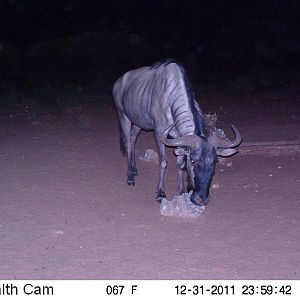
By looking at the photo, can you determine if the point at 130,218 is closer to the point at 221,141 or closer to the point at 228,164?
the point at 221,141

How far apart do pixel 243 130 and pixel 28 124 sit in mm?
5323

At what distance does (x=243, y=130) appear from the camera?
11188 millimetres

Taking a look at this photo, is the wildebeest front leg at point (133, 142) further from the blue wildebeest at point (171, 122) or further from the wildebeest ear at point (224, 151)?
the wildebeest ear at point (224, 151)

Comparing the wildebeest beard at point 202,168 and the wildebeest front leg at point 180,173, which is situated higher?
the wildebeest front leg at point 180,173

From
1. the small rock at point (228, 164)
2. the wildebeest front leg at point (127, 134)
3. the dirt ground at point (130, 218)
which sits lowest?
the dirt ground at point (130, 218)

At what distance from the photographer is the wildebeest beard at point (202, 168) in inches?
253

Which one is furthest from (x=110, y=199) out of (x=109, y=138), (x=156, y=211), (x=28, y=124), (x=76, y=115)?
(x=76, y=115)

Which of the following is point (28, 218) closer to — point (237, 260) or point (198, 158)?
point (198, 158)

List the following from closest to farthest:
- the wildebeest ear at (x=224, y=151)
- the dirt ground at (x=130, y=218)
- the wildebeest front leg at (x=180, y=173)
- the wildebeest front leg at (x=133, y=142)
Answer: the dirt ground at (x=130, y=218)
the wildebeest ear at (x=224, y=151)
the wildebeest front leg at (x=180, y=173)
the wildebeest front leg at (x=133, y=142)

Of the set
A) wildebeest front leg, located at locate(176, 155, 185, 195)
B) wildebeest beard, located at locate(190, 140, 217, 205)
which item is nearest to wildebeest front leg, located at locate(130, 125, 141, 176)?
wildebeest front leg, located at locate(176, 155, 185, 195)

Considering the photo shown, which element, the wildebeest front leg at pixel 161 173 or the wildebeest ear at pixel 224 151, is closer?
the wildebeest ear at pixel 224 151

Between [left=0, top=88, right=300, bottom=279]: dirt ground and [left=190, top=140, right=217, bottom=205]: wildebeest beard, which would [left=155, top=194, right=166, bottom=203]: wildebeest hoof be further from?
[left=190, top=140, right=217, bottom=205]: wildebeest beard

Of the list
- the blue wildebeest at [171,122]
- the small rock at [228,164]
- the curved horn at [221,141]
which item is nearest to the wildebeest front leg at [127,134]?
the blue wildebeest at [171,122]

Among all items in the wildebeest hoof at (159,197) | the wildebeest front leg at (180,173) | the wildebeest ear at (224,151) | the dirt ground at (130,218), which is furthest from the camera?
the wildebeest hoof at (159,197)
